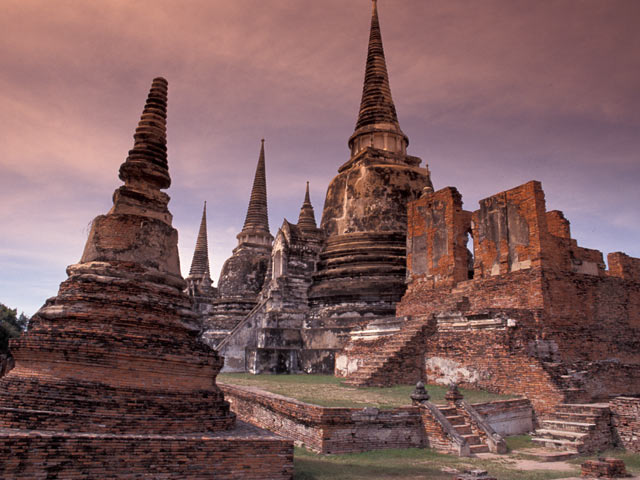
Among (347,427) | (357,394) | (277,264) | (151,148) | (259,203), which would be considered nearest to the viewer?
(347,427)

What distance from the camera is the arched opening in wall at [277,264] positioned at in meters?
21.6

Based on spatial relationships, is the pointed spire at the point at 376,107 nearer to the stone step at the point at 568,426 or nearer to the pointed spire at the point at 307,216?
the pointed spire at the point at 307,216

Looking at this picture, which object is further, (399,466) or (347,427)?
(347,427)

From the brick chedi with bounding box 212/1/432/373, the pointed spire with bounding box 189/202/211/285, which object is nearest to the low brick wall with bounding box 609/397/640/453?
the brick chedi with bounding box 212/1/432/373

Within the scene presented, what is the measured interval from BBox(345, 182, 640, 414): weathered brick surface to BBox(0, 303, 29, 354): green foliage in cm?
2444

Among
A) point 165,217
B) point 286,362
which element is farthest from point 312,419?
point 286,362

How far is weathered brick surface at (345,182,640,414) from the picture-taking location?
11.4 metres

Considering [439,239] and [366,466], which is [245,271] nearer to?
[439,239]

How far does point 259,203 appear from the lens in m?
36.1

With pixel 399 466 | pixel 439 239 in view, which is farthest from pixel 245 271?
pixel 399 466

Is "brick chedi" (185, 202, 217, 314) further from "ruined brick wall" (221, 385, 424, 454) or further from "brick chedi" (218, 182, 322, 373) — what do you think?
"ruined brick wall" (221, 385, 424, 454)

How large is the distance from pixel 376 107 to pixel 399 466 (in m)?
19.4

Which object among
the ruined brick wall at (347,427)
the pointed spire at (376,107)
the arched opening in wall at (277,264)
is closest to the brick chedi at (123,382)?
the ruined brick wall at (347,427)

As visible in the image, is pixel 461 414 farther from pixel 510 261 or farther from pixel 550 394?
pixel 510 261
